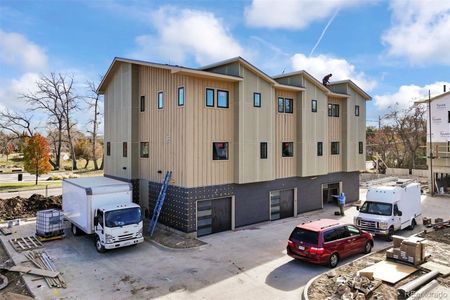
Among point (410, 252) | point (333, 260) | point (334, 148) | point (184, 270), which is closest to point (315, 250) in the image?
point (333, 260)

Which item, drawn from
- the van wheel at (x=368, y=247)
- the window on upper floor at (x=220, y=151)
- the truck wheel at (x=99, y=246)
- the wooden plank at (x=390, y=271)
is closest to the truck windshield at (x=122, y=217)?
the truck wheel at (x=99, y=246)

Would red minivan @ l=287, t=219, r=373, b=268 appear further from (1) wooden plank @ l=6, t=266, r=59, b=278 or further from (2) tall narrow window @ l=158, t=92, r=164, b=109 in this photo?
(2) tall narrow window @ l=158, t=92, r=164, b=109

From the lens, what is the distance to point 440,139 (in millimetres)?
31781

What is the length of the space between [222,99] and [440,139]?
→ 25063 mm

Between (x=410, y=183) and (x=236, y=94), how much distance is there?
1167 centimetres

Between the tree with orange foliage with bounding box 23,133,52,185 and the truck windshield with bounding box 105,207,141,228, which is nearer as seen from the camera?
the truck windshield with bounding box 105,207,141,228

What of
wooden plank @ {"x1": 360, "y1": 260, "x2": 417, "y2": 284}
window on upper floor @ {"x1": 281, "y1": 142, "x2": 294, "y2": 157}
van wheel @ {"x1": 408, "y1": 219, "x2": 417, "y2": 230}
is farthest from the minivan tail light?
window on upper floor @ {"x1": 281, "y1": 142, "x2": 294, "y2": 157}

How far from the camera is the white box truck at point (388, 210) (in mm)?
16922

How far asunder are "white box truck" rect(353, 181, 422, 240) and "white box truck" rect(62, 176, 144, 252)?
11.7 m

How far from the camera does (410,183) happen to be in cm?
1953

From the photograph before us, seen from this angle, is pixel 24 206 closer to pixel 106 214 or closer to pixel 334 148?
pixel 106 214

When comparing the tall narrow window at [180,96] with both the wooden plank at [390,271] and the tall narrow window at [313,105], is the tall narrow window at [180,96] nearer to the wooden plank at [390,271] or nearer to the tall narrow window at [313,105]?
the tall narrow window at [313,105]

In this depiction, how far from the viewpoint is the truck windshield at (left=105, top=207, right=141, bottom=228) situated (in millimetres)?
14703

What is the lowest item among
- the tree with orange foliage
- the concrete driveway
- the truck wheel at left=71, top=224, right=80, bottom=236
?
the concrete driveway
